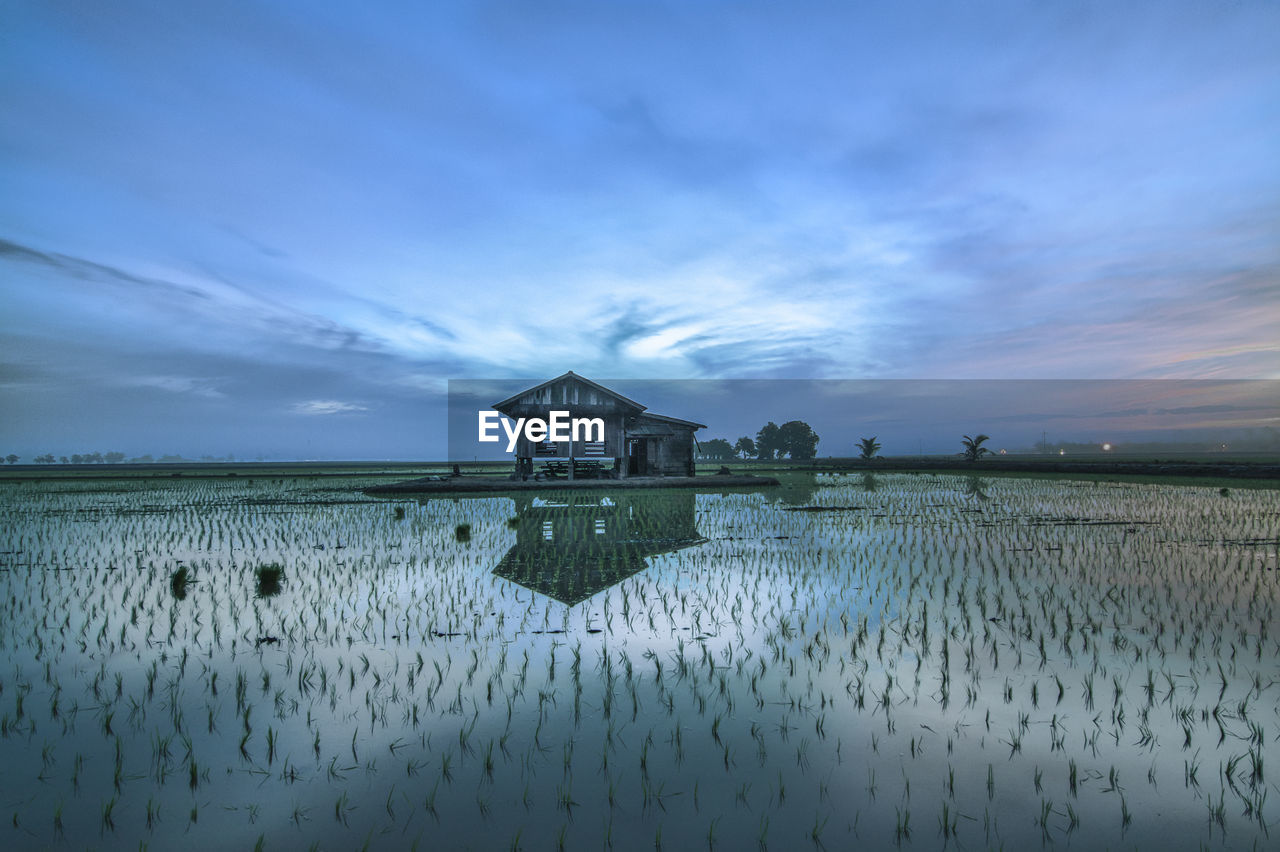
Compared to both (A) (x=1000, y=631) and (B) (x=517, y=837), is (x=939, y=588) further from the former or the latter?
(B) (x=517, y=837)

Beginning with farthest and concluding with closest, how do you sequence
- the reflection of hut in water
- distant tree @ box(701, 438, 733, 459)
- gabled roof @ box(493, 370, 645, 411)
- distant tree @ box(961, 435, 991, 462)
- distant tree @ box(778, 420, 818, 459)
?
distant tree @ box(701, 438, 733, 459)
distant tree @ box(778, 420, 818, 459)
distant tree @ box(961, 435, 991, 462)
gabled roof @ box(493, 370, 645, 411)
the reflection of hut in water

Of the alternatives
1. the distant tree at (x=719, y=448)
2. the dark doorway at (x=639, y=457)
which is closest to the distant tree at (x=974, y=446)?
the dark doorway at (x=639, y=457)

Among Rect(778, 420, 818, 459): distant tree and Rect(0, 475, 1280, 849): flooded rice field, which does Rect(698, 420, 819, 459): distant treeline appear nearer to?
Rect(778, 420, 818, 459): distant tree

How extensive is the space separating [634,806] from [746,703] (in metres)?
1.88

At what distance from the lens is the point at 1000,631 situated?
734 cm

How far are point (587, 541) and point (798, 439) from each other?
97000 mm

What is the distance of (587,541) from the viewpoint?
14.7 m

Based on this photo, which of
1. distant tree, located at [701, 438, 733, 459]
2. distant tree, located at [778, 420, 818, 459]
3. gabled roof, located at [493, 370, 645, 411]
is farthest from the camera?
distant tree, located at [701, 438, 733, 459]

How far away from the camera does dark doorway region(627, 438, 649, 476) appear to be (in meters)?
36.9

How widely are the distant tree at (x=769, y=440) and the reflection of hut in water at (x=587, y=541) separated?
289 ft

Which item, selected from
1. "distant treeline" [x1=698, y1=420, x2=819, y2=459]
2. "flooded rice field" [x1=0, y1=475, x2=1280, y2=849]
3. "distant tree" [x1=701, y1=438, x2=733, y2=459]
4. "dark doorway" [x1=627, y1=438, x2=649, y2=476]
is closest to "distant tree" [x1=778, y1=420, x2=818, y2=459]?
"distant treeline" [x1=698, y1=420, x2=819, y2=459]

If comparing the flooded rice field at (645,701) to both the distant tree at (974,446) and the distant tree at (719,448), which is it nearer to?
the distant tree at (974,446)

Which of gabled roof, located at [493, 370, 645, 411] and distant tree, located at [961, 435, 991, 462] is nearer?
gabled roof, located at [493, 370, 645, 411]

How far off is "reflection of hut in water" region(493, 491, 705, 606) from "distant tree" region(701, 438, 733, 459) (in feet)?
392
